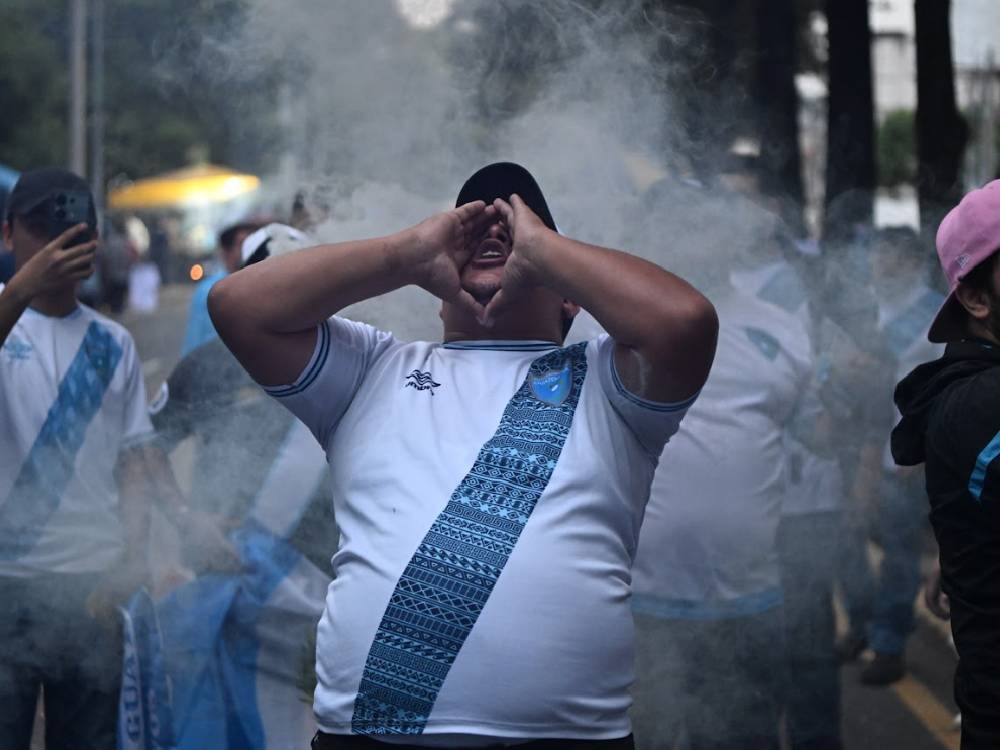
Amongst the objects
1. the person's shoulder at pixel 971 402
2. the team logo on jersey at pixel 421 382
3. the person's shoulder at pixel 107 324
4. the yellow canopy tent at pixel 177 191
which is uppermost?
the team logo on jersey at pixel 421 382

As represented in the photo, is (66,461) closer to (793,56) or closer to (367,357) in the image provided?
(367,357)

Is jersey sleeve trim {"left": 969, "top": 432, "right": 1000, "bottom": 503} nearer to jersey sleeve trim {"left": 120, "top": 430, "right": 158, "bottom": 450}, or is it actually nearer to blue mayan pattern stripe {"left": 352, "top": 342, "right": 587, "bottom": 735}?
blue mayan pattern stripe {"left": 352, "top": 342, "right": 587, "bottom": 735}

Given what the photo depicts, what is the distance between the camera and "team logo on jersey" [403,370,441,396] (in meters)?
2.22

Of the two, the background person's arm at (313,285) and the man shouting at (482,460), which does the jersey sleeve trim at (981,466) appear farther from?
the background person's arm at (313,285)

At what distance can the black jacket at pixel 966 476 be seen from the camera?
206cm

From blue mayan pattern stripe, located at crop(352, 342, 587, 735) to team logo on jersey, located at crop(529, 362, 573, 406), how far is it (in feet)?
0.23

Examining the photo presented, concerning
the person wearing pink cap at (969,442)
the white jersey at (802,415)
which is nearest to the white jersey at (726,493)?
the white jersey at (802,415)

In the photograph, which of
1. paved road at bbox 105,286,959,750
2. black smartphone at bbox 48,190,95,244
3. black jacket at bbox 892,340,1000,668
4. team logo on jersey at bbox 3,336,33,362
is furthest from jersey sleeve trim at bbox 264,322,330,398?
→ paved road at bbox 105,286,959,750

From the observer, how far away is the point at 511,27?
12.1 ft

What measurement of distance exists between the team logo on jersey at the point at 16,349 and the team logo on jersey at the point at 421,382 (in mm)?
1538

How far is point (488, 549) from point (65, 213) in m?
1.96

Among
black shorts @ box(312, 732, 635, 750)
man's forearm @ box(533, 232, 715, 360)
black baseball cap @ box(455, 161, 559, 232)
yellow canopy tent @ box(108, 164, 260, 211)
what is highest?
black baseball cap @ box(455, 161, 559, 232)

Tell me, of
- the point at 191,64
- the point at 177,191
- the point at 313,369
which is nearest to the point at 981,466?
the point at 313,369

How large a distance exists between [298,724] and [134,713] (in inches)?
17.2
